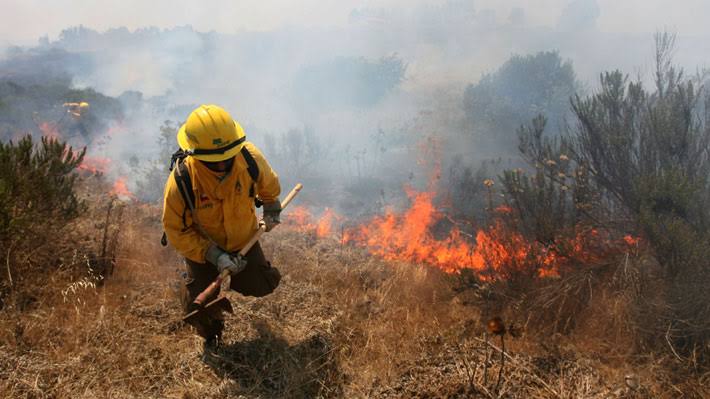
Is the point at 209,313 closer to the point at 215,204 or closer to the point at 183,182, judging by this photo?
the point at 215,204

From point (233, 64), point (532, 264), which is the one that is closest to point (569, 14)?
point (233, 64)

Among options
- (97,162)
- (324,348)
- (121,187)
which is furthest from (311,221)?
(97,162)

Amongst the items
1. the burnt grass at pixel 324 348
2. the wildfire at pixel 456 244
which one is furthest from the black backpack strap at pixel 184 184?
the wildfire at pixel 456 244

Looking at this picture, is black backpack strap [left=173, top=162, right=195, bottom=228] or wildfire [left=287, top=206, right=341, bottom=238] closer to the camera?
black backpack strap [left=173, top=162, right=195, bottom=228]

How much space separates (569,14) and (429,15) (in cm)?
1225

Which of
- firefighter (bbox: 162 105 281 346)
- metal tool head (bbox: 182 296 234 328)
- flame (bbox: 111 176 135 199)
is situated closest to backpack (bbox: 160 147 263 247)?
firefighter (bbox: 162 105 281 346)

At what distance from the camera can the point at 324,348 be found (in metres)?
3.25

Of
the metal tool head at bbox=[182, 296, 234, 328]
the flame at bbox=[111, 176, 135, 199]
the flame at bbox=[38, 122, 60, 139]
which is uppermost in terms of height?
the metal tool head at bbox=[182, 296, 234, 328]

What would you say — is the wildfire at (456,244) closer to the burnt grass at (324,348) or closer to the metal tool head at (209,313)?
the burnt grass at (324,348)

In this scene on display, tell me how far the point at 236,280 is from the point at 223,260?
56 centimetres

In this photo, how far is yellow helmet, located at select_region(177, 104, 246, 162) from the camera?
259 centimetres

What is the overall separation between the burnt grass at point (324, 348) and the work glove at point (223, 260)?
2.48 ft

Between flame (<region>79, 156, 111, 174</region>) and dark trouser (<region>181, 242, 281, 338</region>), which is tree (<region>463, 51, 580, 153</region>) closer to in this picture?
flame (<region>79, 156, 111, 174</region>)

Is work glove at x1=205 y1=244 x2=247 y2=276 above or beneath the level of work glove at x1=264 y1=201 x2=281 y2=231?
beneath
